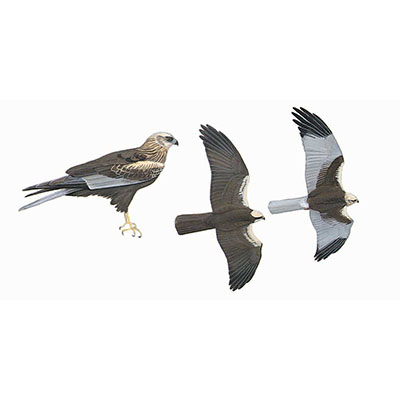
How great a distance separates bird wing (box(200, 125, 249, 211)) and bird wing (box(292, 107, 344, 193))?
0.53 meters

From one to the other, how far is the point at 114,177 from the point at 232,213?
1.01m

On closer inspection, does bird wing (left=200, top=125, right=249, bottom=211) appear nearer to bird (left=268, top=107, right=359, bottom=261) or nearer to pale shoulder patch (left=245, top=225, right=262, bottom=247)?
pale shoulder patch (left=245, top=225, right=262, bottom=247)

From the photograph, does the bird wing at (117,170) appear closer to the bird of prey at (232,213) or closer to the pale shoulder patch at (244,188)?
the bird of prey at (232,213)

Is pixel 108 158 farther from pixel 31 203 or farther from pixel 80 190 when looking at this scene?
pixel 31 203

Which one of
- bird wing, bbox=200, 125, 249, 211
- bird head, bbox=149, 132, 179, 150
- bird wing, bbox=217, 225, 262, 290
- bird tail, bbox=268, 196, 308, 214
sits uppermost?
bird head, bbox=149, 132, 179, 150

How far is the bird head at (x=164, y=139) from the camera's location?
6066 millimetres

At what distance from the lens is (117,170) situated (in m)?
5.86

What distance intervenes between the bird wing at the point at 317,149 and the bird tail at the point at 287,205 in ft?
0.36

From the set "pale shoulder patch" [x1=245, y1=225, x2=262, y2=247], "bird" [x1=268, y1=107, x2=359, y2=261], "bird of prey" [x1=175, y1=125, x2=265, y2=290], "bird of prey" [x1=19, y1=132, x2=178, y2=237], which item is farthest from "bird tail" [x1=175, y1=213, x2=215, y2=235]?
"bird" [x1=268, y1=107, x2=359, y2=261]

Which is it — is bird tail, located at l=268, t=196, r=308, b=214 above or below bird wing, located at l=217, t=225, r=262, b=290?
above

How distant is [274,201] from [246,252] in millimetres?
511

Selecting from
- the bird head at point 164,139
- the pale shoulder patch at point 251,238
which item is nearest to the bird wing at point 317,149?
the pale shoulder patch at point 251,238

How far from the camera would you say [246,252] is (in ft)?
18.6

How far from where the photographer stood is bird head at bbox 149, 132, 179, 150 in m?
6.07
